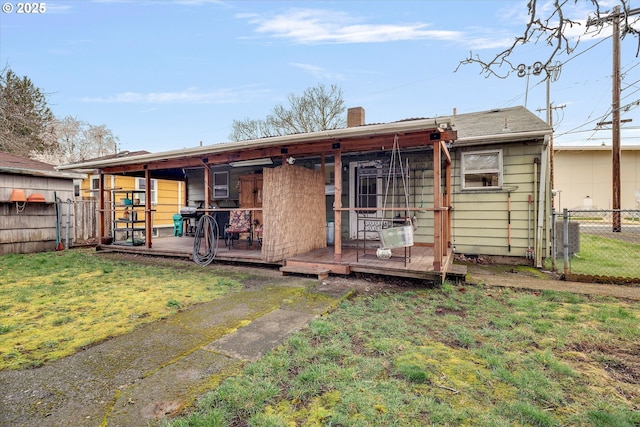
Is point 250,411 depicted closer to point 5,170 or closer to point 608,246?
point 5,170

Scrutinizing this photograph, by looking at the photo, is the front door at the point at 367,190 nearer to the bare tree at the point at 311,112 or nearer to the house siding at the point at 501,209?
the house siding at the point at 501,209

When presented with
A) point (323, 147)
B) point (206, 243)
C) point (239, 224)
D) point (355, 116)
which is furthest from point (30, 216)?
point (355, 116)

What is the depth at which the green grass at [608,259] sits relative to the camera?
5.56 m

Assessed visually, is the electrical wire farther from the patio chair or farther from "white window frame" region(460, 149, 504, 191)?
"white window frame" region(460, 149, 504, 191)

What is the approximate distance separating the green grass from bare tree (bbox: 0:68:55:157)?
1608 cm

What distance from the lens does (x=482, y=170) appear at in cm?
668

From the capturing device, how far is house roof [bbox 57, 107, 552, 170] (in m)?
4.32

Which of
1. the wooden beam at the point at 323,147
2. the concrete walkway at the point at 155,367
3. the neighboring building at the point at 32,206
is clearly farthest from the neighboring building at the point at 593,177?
the neighboring building at the point at 32,206

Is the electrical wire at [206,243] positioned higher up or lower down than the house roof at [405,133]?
lower down

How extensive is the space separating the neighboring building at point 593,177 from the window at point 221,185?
1918 cm

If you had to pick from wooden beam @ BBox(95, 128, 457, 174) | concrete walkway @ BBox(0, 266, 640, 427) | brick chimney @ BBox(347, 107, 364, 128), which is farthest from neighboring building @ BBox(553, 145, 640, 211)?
concrete walkway @ BBox(0, 266, 640, 427)

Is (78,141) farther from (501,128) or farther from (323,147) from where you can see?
(501,128)

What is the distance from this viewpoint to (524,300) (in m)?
3.92

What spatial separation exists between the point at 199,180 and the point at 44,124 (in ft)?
43.8
